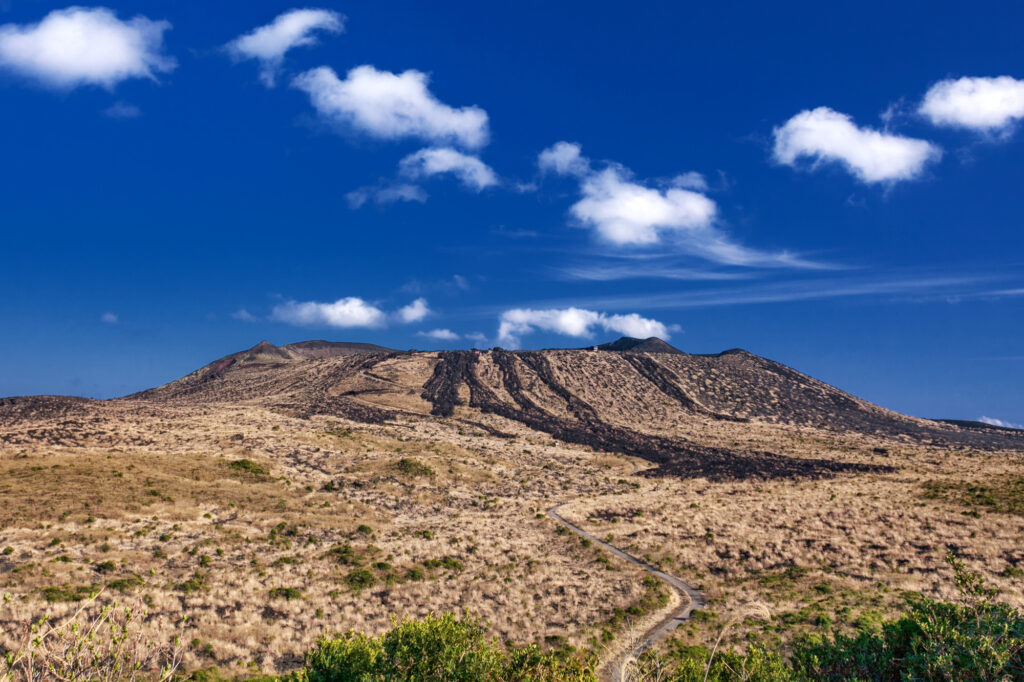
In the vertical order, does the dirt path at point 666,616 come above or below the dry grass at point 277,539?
below

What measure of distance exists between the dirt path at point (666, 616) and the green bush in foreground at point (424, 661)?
517cm

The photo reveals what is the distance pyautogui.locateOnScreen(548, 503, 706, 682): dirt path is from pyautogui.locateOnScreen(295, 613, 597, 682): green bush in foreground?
17.0 feet

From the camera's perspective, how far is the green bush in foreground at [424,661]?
16219mm

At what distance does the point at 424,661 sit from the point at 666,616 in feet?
67.7

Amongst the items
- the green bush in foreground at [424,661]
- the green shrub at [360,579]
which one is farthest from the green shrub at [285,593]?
the green bush in foreground at [424,661]

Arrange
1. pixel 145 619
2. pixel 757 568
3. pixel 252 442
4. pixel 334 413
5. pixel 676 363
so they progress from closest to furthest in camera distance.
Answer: pixel 145 619, pixel 757 568, pixel 252 442, pixel 334 413, pixel 676 363

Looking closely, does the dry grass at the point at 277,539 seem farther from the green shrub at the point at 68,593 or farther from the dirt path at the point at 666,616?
the dirt path at the point at 666,616

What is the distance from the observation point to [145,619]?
88.1 feet

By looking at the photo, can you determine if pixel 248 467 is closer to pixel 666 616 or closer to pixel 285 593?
pixel 285 593

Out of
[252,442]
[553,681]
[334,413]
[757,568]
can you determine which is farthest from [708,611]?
[334,413]

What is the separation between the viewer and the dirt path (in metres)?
26.5

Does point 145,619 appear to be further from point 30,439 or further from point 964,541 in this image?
point 964,541

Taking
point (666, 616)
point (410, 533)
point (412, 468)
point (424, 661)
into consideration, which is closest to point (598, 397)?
point (412, 468)

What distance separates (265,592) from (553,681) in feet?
74.6
